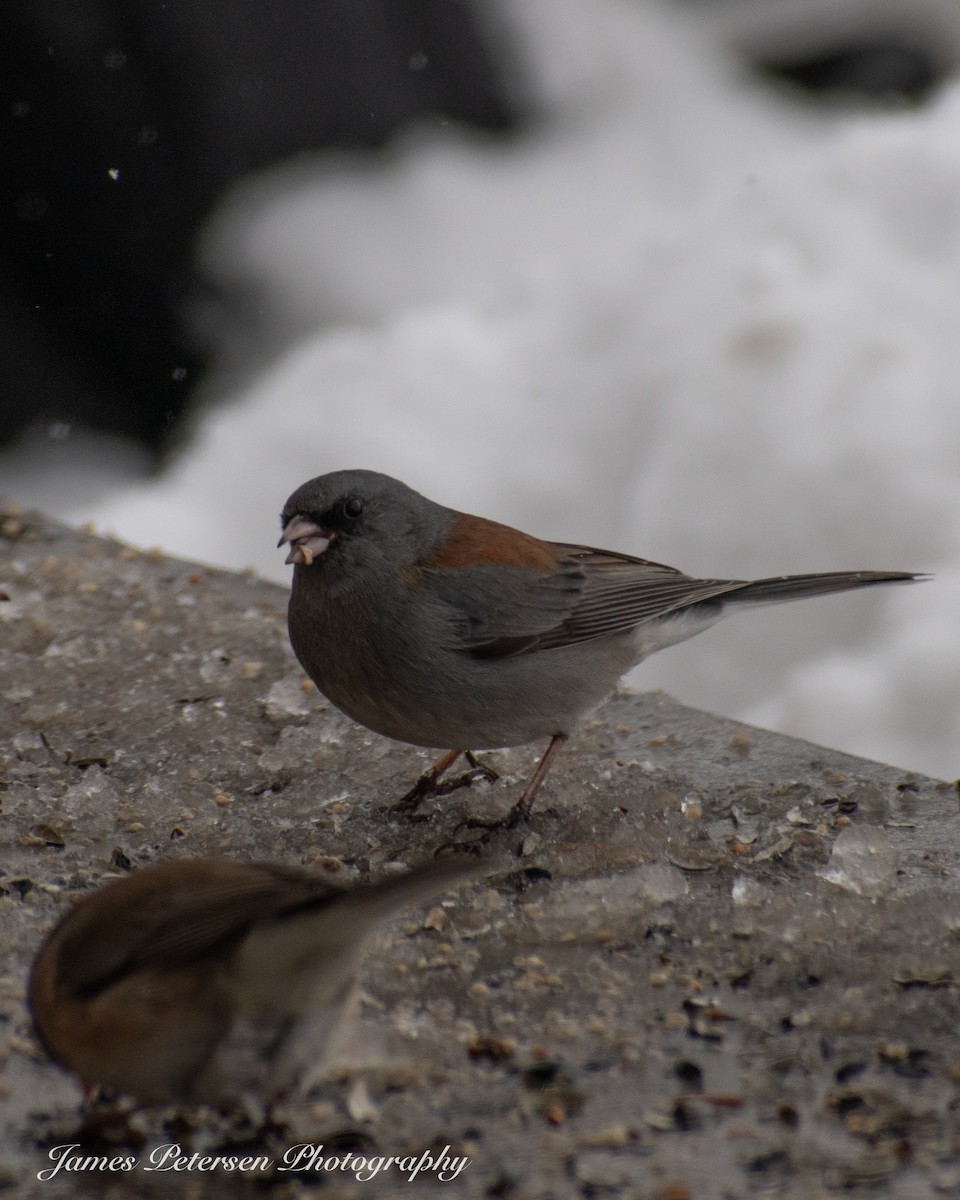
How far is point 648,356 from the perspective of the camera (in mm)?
5848

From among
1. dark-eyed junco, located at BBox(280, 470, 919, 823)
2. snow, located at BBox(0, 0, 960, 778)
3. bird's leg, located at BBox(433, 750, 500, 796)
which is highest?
snow, located at BBox(0, 0, 960, 778)

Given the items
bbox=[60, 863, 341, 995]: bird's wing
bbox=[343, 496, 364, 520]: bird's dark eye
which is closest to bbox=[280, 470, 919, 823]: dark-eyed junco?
bbox=[343, 496, 364, 520]: bird's dark eye

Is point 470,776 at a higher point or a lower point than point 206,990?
higher

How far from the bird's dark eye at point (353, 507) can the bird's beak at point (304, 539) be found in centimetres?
6

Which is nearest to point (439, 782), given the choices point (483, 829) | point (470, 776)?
point (470, 776)

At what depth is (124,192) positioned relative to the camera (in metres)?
6.39

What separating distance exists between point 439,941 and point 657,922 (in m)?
0.42

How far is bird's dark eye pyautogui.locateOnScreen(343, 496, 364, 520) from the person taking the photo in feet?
10.8

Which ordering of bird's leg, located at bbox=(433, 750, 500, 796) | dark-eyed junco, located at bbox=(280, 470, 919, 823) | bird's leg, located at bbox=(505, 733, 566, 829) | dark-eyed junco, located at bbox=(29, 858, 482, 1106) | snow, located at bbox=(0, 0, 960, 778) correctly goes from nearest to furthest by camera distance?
dark-eyed junco, located at bbox=(29, 858, 482, 1106) → dark-eyed junco, located at bbox=(280, 470, 919, 823) → bird's leg, located at bbox=(505, 733, 566, 829) → bird's leg, located at bbox=(433, 750, 500, 796) → snow, located at bbox=(0, 0, 960, 778)

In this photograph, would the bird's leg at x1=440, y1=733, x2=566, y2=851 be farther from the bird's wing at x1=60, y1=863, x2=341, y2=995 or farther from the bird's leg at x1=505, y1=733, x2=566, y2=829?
the bird's wing at x1=60, y1=863, x2=341, y2=995

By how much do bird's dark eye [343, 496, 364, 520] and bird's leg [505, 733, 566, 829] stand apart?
26.7 inches

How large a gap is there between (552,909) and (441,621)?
67 centimetres

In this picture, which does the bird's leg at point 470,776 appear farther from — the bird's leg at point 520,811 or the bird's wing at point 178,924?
the bird's wing at point 178,924

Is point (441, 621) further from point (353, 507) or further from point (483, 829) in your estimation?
point (483, 829)
